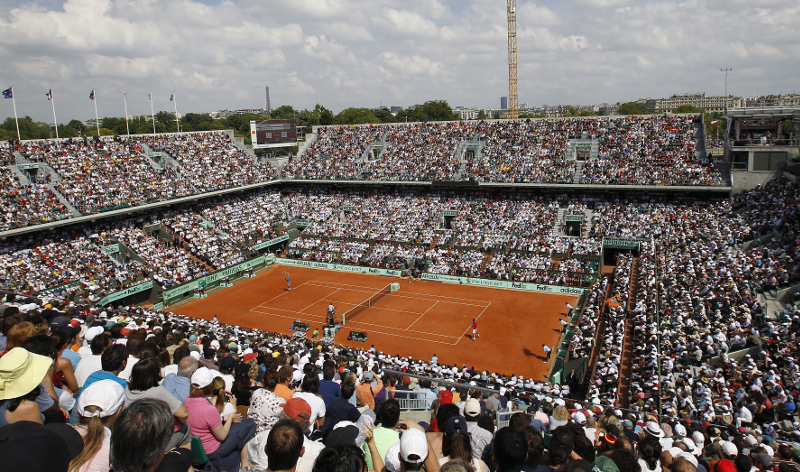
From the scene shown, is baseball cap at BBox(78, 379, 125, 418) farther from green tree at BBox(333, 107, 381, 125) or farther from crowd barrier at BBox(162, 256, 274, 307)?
green tree at BBox(333, 107, 381, 125)

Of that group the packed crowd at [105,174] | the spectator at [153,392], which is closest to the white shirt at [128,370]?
the spectator at [153,392]

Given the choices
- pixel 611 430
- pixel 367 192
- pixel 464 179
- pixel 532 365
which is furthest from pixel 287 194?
pixel 611 430

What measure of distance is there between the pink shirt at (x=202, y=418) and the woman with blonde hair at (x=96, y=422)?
1.09 meters

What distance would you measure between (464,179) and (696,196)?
2075cm

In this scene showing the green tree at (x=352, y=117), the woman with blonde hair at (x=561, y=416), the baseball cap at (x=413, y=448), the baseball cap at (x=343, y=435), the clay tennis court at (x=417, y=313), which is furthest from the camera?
the green tree at (x=352, y=117)

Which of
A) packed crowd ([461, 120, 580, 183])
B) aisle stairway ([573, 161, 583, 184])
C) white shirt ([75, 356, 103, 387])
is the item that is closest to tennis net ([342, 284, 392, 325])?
packed crowd ([461, 120, 580, 183])

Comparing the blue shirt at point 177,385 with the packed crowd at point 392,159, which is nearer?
the blue shirt at point 177,385

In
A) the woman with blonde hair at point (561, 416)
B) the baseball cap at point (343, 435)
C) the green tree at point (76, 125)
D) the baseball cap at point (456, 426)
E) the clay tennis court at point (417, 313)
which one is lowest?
the clay tennis court at point (417, 313)

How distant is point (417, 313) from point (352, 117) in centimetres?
10517

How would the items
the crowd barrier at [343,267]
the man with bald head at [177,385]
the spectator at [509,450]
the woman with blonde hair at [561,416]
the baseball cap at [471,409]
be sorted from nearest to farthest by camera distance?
the spectator at [509,450]
the man with bald head at [177,385]
the baseball cap at [471,409]
the woman with blonde hair at [561,416]
the crowd barrier at [343,267]

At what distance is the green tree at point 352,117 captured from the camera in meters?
131

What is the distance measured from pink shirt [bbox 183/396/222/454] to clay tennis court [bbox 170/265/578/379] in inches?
847

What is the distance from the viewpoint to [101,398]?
5043 mm

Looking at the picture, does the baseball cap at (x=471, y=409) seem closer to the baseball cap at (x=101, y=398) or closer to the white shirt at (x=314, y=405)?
the white shirt at (x=314, y=405)
